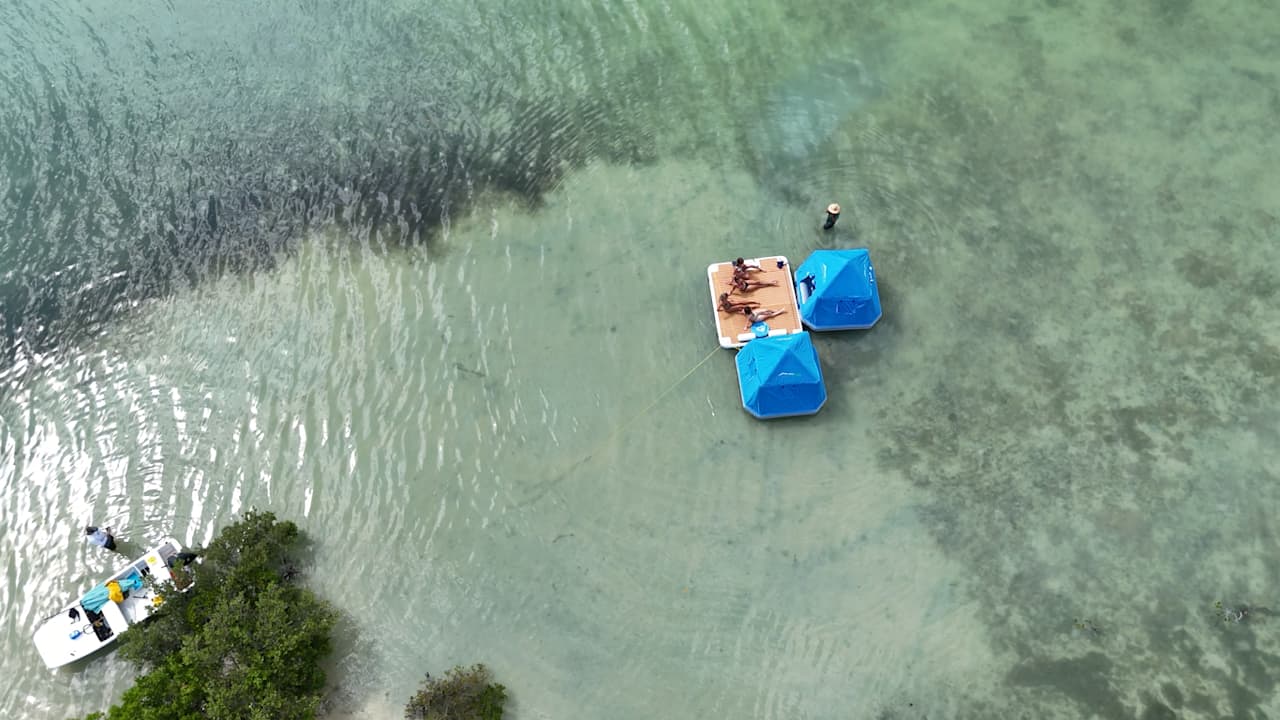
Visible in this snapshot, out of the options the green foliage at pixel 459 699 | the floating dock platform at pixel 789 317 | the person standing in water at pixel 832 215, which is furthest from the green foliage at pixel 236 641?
the person standing in water at pixel 832 215

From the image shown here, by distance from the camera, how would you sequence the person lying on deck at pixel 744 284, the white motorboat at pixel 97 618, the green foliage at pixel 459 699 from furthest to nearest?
the person lying on deck at pixel 744 284
the white motorboat at pixel 97 618
the green foliage at pixel 459 699

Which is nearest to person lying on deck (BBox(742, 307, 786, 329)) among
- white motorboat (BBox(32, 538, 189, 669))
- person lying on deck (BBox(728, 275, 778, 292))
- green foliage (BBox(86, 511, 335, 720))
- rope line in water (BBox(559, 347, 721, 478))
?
person lying on deck (BBox(728, 275, 778, 292))

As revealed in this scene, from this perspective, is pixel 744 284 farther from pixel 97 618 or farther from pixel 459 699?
pixel 97 618

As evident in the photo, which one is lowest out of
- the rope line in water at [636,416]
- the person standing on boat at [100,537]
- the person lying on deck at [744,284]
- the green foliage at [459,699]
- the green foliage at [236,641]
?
the green foliage at [459,699]

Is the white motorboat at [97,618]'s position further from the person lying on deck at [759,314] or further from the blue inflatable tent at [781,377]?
the person lying on deck at [759,314]

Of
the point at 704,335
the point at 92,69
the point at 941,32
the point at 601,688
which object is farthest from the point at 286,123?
the point at 941,32

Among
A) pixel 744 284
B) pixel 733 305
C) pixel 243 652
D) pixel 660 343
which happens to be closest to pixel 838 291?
pixel 744 284
